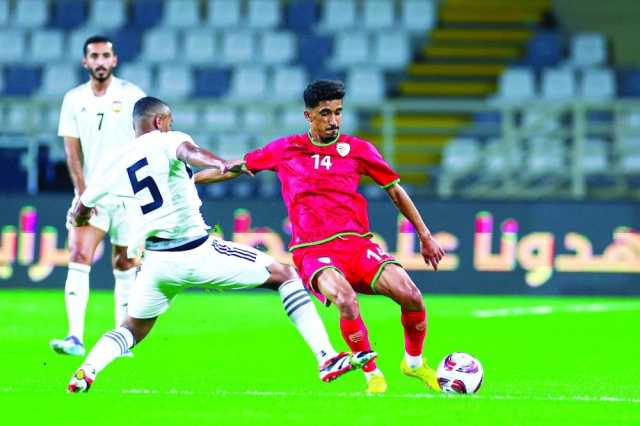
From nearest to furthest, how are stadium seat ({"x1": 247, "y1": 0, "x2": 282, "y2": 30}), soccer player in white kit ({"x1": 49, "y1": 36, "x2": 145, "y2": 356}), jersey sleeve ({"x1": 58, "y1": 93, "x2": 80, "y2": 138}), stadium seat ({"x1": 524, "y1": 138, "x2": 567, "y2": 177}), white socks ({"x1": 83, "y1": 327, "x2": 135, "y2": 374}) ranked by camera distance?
1. white socks ({"x1": 83, "y1": 327, "x2": 135, "y2": 374})
2. soccer player in white kit ({"x1": 49, "y1": 36, "x2": 145, "y2": 356})
3. jersey sleeve ({"x1": 58, "y1": 93, "x2": 80, "y2": 138})
4. stadium seat ({"x1": 524, "y1": 138, "x2": 567, "y2": 177})
5. stadium seat ({"x1": 247, "y1": 0, "x2": 282, "y2": 30})

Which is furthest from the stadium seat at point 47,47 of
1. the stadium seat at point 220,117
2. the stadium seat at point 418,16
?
the stadium seat at point 418,16

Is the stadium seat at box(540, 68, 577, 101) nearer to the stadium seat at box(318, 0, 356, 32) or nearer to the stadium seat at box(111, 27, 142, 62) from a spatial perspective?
the stadium seat at box(318, 0, 356, 32)

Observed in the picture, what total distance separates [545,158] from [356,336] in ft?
47.7

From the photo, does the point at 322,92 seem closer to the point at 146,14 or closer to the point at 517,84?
the point at 517,84

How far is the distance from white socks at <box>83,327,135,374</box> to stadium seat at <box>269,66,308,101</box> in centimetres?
1540

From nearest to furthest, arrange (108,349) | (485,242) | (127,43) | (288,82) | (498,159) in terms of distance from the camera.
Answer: (108,349), (485,242), (498,159), (288,82), (127,43)

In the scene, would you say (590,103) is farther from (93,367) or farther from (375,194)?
(93,367)

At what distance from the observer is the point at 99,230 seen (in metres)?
10.4

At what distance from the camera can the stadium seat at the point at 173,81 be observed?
23.4 m

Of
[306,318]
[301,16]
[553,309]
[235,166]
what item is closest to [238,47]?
[301,16]

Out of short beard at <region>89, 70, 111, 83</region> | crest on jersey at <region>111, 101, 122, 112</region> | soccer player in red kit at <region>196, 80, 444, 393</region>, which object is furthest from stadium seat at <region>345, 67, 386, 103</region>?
soccer player in red kit at <region>196, 80, 444, 393</region>

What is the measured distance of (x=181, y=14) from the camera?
82.1 feet

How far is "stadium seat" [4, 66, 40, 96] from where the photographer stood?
23.5 meters

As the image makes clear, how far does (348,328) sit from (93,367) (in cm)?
140
